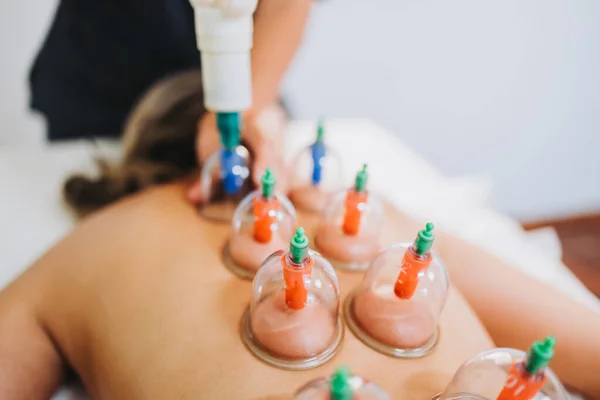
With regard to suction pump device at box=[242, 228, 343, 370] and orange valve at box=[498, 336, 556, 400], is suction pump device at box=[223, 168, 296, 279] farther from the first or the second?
orange valve at box=[498, 336, 556, 400]

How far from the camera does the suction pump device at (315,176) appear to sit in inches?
34.6

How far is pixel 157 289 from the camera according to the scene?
2.14 feet

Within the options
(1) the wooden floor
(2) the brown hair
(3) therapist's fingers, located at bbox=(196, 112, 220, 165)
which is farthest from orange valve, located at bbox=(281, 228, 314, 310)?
(1) the wooden floor

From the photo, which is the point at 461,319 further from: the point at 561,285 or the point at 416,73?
the point at 416,73

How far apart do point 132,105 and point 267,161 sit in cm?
60

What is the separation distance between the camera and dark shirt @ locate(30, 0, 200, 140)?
110 centimetres

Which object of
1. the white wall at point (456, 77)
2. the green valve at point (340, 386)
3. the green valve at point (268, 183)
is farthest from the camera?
the white wall at point (456, 77)

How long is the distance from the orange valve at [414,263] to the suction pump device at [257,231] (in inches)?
7.6

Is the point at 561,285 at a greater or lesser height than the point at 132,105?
lesser

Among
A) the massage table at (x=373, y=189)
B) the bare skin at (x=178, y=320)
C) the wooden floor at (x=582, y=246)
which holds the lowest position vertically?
the wooden floor at (x=582, y=246)

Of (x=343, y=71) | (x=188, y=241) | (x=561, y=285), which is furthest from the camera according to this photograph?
(x=343, y=71)

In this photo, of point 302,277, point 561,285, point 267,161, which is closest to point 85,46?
point 267,161

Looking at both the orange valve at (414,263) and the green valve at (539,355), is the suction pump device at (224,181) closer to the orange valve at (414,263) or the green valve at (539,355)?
the orange valve at (414,263)

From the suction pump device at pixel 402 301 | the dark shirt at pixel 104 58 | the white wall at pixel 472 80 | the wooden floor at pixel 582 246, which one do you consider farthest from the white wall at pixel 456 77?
the suction pump device at pixel 402 301
